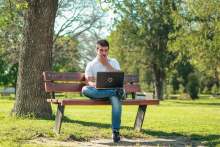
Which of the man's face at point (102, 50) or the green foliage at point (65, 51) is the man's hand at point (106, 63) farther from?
the green foliage at point (65, 51)

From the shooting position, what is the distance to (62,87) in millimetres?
11727

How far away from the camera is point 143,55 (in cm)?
5894

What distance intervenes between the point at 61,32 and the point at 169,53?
11793 mm

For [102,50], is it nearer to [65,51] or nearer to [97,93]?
[97,93]

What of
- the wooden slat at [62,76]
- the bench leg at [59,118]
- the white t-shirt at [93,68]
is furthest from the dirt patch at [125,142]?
the wooden slat at [62,76]

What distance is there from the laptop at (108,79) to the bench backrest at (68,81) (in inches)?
62.7

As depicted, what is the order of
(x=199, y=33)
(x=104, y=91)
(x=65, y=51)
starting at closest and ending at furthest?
(x=104, y=91) → (x=199, y=33) → (x=65, y=51)

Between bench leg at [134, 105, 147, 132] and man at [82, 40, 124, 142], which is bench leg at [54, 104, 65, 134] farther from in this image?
bench leg at [134, 105, 147, 132]

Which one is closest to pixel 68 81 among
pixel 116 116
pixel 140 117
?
pixel 140 117

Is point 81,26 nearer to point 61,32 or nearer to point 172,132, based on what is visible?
point 61,32

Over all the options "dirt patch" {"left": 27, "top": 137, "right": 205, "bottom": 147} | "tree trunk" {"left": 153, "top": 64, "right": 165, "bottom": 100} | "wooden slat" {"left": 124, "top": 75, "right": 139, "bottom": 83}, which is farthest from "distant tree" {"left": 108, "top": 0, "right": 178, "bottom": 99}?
"dirt patch" {"left": 27, "top": 137, "right": 205, "bottom": 147}

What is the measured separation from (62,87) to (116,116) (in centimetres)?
223

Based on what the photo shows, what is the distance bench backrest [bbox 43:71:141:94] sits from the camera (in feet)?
37.8

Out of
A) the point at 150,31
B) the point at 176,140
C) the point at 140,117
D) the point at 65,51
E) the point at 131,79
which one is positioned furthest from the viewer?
the point at 65,51
